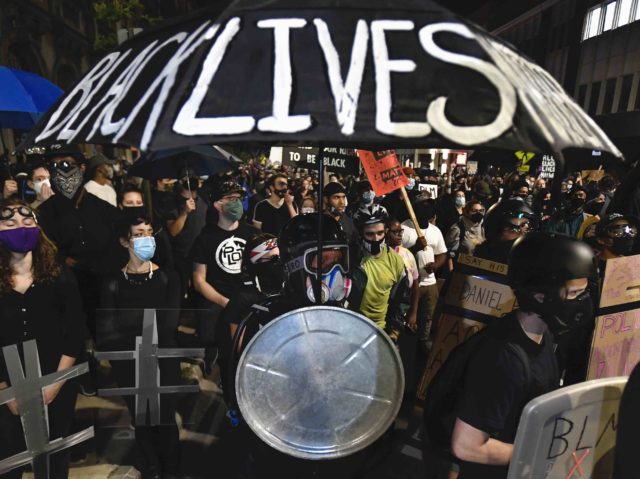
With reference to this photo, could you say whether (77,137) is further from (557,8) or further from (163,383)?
(557,8)

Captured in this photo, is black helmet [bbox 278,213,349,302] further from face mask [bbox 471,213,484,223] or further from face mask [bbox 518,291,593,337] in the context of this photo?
face mask [bbox 471,213,484,223]

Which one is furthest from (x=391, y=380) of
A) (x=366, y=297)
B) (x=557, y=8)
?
(x=557, y=8)

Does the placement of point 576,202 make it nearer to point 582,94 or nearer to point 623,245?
point 623,245

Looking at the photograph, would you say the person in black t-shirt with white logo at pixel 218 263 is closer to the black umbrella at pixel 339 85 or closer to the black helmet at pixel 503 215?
the black helmet at pixel 503 215

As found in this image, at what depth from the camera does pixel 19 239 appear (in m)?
2.54

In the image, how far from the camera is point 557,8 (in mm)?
33062

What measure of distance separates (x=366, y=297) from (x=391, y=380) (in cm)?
200

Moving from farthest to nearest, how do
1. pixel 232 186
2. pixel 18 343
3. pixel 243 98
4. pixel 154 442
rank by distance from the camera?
1. pixel 232 186
2. pixel 154 442
3. pixel 18 343
4. pixel 243 98

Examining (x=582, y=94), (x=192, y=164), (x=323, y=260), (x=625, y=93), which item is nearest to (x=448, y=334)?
(x=323, y=260)

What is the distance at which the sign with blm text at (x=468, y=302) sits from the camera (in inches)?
114

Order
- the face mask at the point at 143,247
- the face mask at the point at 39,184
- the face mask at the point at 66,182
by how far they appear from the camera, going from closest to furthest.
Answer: the face mask at the point at 143,247, the face mask at the point at 66,182, the face mask at the point at 39,184

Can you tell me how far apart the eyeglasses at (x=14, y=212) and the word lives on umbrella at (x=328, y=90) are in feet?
5.39

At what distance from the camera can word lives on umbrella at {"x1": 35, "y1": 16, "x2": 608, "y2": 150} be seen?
1182 millimetres

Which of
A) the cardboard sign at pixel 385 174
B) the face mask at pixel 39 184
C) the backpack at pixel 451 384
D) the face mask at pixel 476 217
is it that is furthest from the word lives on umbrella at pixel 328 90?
the face mask at pixel 476 217
